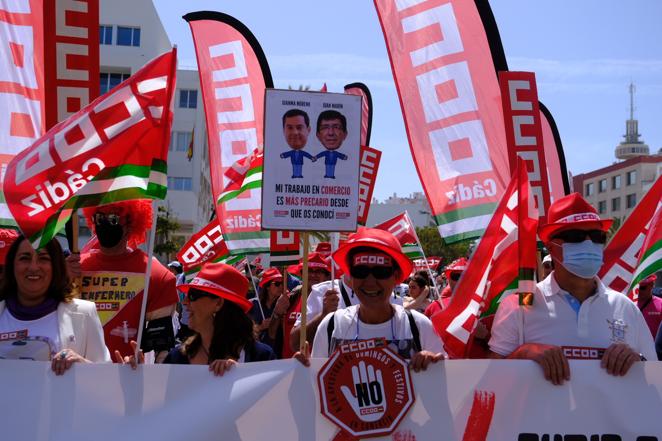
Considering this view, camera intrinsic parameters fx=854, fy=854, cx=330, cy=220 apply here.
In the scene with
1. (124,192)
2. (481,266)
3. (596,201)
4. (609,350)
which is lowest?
(596,201)

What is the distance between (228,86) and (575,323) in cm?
755

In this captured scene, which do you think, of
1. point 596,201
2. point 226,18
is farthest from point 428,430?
point 596,201

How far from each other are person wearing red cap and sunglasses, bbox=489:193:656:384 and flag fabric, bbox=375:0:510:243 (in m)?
2.24

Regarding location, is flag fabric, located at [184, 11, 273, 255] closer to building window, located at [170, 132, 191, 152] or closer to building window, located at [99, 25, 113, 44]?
building window, located at [99, 25, 113, 44]

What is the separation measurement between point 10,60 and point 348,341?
3.44 meters

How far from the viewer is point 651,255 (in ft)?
18.3

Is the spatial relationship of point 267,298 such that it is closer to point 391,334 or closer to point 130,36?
point 391,334

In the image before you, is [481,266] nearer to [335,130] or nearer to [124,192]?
[335,130]

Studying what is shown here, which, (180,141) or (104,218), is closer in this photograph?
(104,218)

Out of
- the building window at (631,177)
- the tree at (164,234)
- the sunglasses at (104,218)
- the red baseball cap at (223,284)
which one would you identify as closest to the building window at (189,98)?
the tree at (164,234)


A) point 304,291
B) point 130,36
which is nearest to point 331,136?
point 304,291

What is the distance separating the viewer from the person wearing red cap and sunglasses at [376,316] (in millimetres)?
4294

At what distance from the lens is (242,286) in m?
4.96

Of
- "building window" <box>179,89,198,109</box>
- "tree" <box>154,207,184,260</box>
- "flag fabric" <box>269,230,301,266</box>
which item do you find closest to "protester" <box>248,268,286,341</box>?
"flag fabric" <box>269,230,301,266</box>
